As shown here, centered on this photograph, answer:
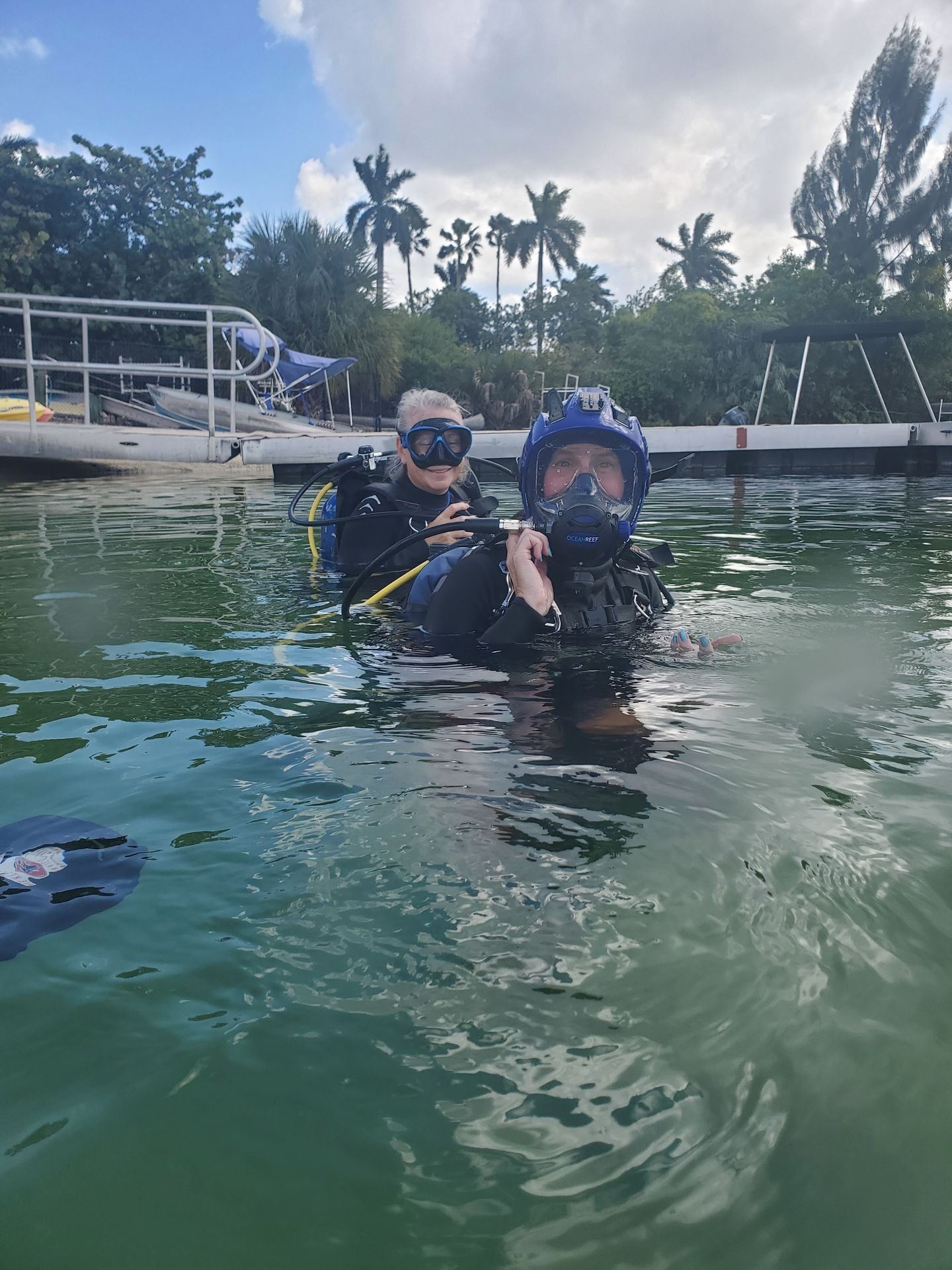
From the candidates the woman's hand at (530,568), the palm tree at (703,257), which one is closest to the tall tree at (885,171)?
the palm tree at (703,257)

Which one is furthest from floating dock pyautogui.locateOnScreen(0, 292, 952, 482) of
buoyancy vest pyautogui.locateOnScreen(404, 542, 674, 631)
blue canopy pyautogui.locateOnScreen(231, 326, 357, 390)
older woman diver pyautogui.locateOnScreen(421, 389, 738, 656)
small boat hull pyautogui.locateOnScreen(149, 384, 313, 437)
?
older woman diver pyautogui.locateOnScreen(421, 389, 738, 656)

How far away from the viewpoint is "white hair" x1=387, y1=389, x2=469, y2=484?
207 inches

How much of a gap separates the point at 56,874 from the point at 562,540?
2.03m

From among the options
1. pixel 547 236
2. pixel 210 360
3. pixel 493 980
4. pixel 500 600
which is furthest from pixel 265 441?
pixel 547 236

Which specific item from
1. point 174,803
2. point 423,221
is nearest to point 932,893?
point 174,803

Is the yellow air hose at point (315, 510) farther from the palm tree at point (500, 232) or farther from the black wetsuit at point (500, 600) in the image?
the palm tree at point (500, 232)

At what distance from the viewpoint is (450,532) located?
4812 mm

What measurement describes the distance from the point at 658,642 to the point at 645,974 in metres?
2.41

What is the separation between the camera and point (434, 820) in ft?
7.27

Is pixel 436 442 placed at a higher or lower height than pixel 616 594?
higher

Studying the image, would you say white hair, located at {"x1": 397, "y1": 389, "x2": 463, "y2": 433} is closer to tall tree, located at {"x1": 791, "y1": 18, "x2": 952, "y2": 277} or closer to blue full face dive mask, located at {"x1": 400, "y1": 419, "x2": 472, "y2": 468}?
blue full face dive mask, located at {"x1": 400, "y1": 419, "x2": 472, "y2": 468}

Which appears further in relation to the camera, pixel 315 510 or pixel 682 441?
pixel 682 441

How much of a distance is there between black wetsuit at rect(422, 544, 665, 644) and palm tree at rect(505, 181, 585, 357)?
163 feet

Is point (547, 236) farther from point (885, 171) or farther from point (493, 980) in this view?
point (493, 980)
